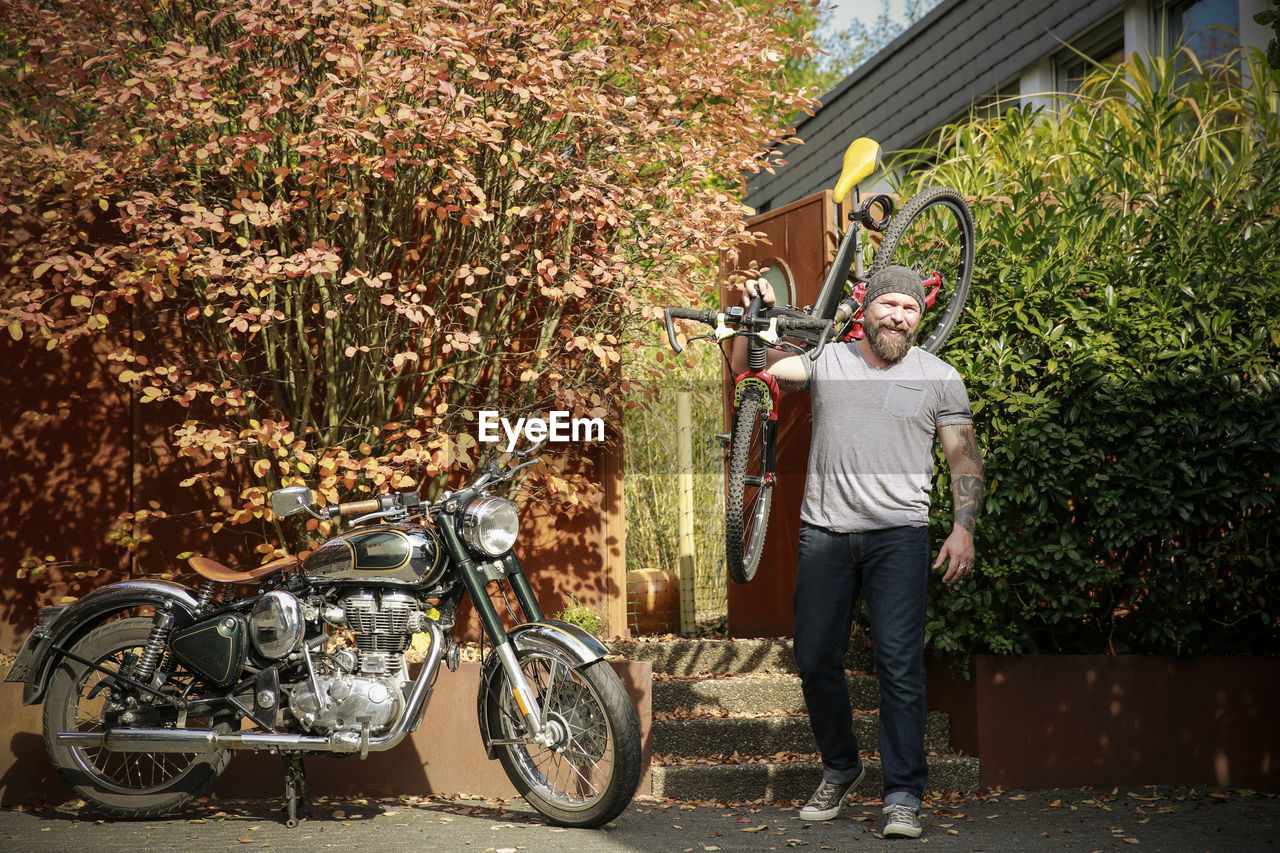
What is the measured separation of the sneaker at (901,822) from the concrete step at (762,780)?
674 millimetres

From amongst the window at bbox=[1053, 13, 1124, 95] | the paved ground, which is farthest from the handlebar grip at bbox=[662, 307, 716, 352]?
the window at bbox=[1053, 13, 1124, 95]

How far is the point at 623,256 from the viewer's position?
504 cm

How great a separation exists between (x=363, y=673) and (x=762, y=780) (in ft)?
5.25

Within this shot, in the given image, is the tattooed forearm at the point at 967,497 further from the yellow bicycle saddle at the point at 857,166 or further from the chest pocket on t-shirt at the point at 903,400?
the yellow bicycle saddle at the point at 857,166

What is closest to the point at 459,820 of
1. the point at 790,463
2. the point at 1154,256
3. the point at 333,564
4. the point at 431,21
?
the point at 333,564

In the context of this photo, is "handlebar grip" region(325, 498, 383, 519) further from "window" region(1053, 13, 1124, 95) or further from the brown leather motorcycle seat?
"window" region(1053, 13, 1124, 95)

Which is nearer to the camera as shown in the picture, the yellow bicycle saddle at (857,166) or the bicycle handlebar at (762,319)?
the bicycle handlebar at (762,319)

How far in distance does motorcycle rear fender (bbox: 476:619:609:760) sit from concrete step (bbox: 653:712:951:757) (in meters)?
0.91

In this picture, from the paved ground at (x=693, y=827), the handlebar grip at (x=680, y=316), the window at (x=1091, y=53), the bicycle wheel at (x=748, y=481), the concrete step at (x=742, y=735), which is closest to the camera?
the paved ground at (x=693, y=827)

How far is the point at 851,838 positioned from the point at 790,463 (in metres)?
2.21

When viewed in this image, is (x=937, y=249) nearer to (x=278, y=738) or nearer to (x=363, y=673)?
(x=363, y=673)

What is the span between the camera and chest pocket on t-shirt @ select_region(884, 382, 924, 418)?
3822mm

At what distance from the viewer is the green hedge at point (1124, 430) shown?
4.21 m

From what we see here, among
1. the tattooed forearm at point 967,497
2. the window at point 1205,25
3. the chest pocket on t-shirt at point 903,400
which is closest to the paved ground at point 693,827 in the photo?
the tattooed forearm at point 967,497
